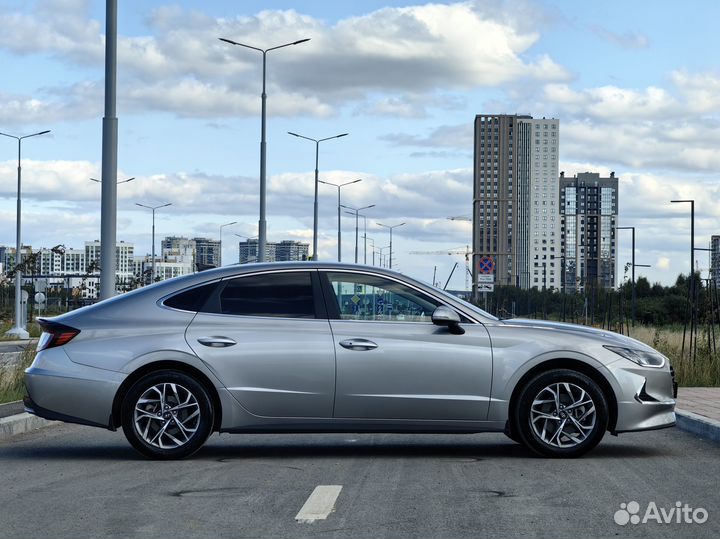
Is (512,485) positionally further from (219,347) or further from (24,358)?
(24,358)

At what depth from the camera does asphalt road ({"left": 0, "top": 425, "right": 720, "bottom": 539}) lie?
264 inches

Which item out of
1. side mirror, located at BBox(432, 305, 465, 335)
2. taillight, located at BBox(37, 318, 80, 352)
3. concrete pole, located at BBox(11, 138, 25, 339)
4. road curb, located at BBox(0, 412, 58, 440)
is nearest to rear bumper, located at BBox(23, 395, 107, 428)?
taillight, located at BBox(37, 318, 80, 352)

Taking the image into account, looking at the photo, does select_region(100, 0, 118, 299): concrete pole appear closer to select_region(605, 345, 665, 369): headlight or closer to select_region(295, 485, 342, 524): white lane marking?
select_region(605, 345, 665, 369): headlight

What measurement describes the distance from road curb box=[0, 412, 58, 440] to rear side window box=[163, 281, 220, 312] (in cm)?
287

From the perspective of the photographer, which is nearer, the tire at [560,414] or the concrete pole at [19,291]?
the tire at [560,414]

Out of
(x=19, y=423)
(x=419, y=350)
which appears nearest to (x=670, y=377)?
(x=419, y=350)

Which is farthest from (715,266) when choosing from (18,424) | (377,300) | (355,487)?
(355,487)

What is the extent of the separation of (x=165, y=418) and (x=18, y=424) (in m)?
3.06

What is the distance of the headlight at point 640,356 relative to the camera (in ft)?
32.2

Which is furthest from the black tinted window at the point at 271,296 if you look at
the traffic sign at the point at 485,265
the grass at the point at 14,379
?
the traffic sign at the point at 485,265

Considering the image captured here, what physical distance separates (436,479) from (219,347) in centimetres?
213

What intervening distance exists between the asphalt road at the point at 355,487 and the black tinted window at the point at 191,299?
1.23 m

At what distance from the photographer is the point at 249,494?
25.7 feet

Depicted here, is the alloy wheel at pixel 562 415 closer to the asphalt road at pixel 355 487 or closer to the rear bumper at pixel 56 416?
→ the asphalt road at pixel 355 487
